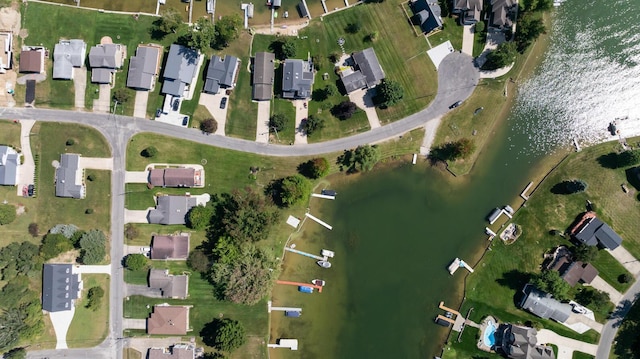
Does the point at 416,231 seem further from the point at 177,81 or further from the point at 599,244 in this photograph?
the point at 177,81

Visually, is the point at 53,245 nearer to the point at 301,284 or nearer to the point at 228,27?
the point at 301,284

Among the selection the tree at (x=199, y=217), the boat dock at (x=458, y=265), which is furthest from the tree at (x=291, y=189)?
the boat dock at (x=458, y=265)

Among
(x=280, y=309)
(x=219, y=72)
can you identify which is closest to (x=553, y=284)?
(x=280, y=309)

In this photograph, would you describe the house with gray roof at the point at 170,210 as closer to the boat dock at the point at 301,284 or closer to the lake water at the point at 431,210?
the boat dock at the point at 301,284

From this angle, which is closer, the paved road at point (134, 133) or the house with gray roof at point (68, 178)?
the house with gray roof at point (68, 178)

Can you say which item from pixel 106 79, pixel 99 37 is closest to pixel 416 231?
pixel 106 79

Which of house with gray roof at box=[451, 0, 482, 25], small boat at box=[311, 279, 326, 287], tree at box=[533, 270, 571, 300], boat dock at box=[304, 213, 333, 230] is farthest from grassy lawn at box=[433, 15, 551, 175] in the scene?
small boat at box=[311, 279, 326, 287]
